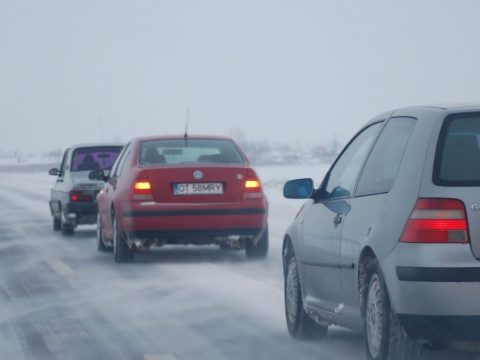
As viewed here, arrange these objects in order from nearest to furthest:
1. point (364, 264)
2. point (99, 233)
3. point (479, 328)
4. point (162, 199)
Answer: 1. point (479, 328)
2. point (364, 264)
3. point (162, 199)
4. point (99, 233)

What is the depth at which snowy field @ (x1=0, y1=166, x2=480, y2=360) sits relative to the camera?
26.1 feet

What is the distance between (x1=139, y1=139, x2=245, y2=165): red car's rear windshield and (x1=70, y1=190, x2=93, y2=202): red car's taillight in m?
4.93

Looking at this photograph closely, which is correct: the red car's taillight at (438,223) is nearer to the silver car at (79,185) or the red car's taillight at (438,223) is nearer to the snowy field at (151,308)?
the snowy field at (151,308)

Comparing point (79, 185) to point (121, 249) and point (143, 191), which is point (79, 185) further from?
point (143, 191)

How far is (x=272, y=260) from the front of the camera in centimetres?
1497

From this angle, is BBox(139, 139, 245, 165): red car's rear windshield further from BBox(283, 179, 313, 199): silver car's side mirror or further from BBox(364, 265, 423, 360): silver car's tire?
BBox(364, 265, 423, 360): silver car's tire

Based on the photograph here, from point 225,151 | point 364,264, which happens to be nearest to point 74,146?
point 225,151

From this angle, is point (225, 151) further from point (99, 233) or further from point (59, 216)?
point (59, 216)

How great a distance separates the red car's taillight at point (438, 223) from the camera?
5918mm

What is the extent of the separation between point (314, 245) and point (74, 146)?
13.5m

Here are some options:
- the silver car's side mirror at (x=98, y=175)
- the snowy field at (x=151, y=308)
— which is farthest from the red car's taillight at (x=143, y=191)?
the silver car's side mirror at (x=98, y=175)

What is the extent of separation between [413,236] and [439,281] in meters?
0.26

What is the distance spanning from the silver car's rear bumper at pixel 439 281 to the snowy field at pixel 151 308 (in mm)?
1425

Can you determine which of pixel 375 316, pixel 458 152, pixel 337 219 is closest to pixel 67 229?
pixel 337 219
